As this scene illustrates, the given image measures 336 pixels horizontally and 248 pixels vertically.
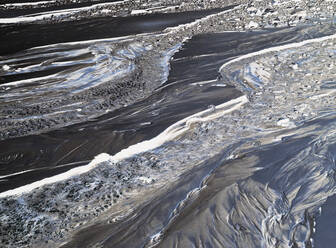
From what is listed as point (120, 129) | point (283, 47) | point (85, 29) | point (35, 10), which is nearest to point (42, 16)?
point (35, 10)

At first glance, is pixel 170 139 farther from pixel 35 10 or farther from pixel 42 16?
pixel 35 10

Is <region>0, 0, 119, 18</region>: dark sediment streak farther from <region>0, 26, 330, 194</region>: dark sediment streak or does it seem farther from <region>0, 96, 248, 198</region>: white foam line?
<region>0, 96, 248, 198</region>: white foam line

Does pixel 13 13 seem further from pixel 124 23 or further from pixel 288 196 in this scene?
pixel 288 196

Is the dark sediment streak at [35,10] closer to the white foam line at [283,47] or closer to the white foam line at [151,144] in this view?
the white foam line at [283,47]

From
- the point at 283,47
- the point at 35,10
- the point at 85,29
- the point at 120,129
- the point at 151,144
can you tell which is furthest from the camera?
the point at 35,10

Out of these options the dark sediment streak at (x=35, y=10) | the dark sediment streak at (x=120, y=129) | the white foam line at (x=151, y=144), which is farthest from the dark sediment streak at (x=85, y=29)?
the white foam line at (x=151, y=144)

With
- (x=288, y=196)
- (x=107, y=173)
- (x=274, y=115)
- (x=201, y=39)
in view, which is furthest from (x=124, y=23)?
(x=288, y=196)

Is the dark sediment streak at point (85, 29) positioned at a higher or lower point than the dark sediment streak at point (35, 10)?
lower
